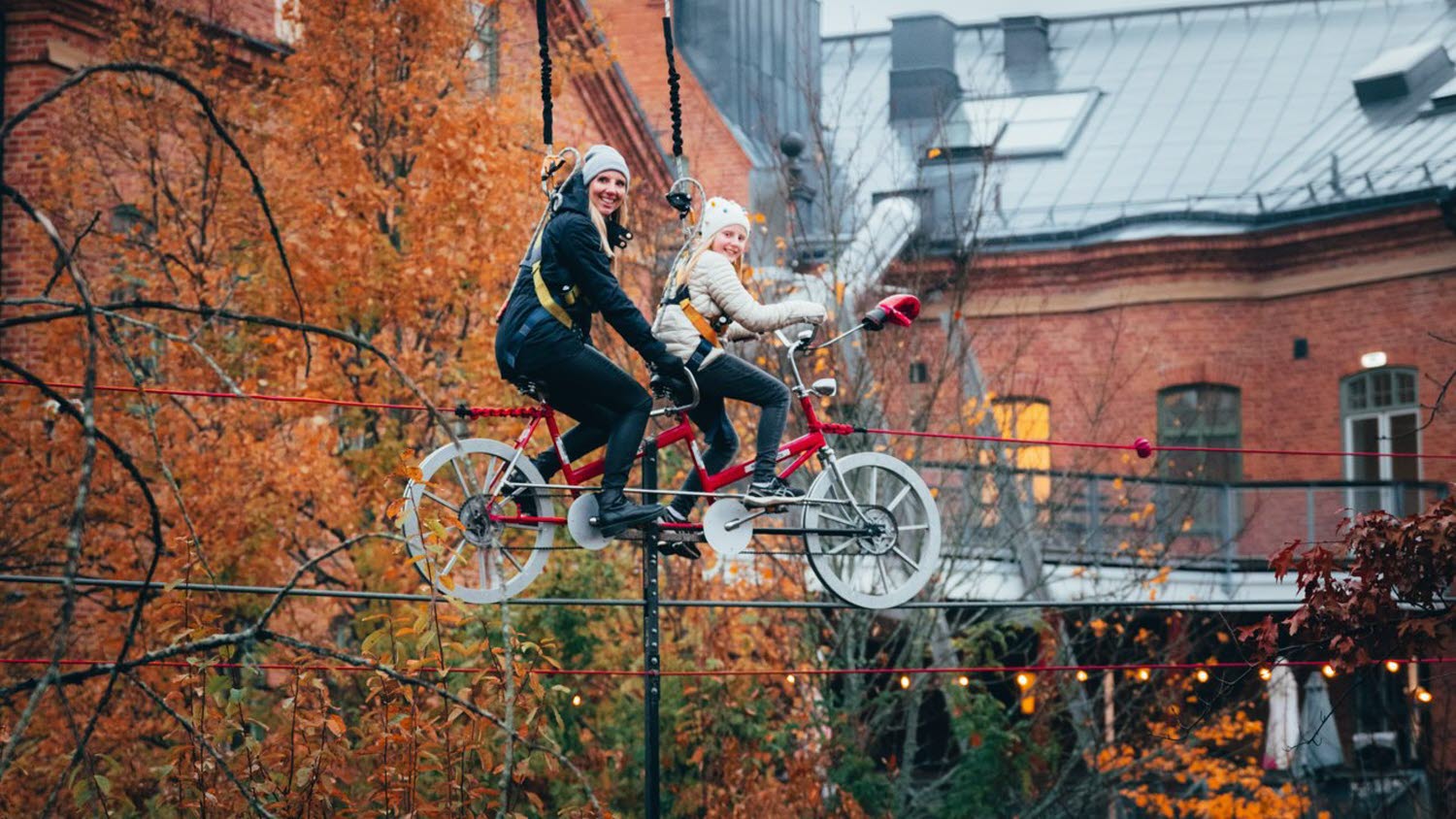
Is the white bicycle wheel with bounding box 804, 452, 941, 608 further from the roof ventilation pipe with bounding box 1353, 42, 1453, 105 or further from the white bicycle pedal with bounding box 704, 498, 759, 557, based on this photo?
the roof ventilation pipe with bounding box 1353, 42, 1453, 105

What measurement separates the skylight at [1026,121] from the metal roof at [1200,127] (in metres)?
0.25

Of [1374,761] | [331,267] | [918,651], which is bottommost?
[1374,761]

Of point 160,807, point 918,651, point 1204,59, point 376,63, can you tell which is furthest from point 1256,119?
point 160,807

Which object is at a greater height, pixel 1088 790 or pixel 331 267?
pixel 331 267

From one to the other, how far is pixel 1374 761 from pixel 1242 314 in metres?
8.23

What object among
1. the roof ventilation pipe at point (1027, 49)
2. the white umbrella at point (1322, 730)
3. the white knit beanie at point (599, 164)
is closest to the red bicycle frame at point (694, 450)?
the white knit beanie at point (599, 164)

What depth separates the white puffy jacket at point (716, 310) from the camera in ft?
31.6

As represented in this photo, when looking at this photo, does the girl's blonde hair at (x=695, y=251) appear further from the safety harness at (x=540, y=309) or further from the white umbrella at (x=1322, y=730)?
the white umbrella at (x=1322, y=730)

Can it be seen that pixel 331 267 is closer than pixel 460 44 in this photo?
Yes

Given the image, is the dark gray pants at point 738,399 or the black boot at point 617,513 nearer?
the black boot at point 617,513

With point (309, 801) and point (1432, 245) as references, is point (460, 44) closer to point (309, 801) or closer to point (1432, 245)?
point (309, 801)

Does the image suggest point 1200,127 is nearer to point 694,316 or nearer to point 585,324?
point 694,316

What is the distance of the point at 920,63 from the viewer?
36.4 meters

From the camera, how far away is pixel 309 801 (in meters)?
9.80
